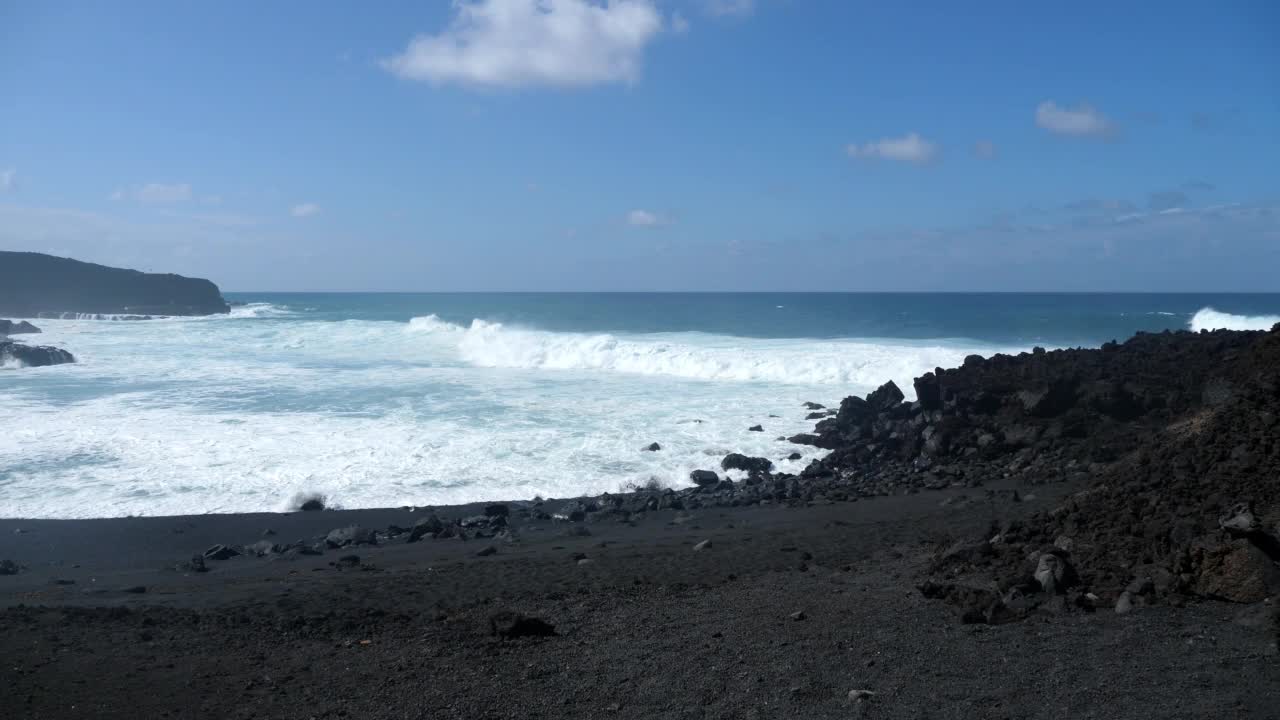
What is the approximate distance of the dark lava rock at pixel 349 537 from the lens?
1137 cm

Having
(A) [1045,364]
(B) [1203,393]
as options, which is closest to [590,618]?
(B) [1203,393]

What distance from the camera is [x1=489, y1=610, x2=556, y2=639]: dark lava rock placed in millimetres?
6891

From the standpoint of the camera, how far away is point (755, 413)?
71.6 feet

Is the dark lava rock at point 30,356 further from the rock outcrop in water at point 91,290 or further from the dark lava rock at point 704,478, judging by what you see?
the rock outcrop in water at point 91,290

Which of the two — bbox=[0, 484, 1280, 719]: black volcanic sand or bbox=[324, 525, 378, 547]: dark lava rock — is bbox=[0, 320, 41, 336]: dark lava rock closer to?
bbox=[324, 525, 378, 547]: dark lava rock

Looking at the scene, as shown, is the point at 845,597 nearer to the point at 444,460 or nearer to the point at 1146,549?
the point at 1146,549

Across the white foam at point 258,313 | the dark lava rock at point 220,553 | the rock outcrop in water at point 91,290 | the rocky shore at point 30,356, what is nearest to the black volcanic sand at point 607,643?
the dark lava rock at point 220,553

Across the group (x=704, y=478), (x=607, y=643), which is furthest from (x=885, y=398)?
(x=607, y=643)

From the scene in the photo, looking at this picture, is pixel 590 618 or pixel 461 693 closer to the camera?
pixel 461 693

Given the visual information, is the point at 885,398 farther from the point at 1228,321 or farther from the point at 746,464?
the point at 1228,321

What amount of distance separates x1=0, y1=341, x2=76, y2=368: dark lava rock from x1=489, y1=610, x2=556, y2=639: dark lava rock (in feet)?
107

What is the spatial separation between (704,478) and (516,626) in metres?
8.47

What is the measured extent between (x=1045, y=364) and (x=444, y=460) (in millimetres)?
12371

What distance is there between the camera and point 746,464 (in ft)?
52.7
